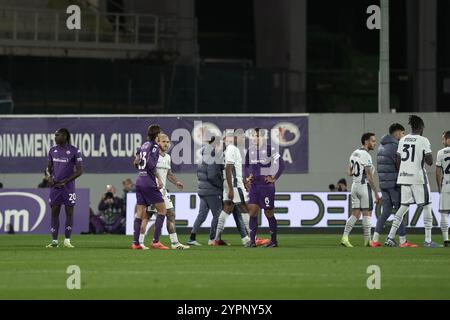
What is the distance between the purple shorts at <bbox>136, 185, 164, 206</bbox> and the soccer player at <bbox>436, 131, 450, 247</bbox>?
5.13 meters

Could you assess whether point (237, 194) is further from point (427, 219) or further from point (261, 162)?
point (427, 219)

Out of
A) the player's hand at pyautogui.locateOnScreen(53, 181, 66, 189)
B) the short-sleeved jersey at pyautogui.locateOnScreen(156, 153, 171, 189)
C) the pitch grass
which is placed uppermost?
the short-sleeved jersey at pyautogui.locateOnScreen(156, 153, 171, 189)

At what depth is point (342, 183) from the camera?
31484 mm

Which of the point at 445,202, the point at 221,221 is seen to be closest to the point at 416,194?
the point at 445,202

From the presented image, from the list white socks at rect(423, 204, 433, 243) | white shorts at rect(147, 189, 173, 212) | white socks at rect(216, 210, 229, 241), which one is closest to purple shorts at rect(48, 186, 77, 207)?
white shorts at rect(147, 189, 173, 212)

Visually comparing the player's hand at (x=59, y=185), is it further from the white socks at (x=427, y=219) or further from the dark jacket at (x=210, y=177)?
the white socks at (x=427, y=219)

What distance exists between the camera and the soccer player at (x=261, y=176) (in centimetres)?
2120

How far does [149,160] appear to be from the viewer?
20.8 m

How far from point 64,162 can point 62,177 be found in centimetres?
27

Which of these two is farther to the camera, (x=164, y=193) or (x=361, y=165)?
(x=361, y=165)

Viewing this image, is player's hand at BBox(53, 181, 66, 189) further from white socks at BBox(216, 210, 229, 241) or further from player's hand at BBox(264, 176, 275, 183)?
player's hand at BBox(264, 176, 275, 183)

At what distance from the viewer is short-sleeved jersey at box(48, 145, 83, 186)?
22.0 metres

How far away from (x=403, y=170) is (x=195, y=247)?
12.9 ft

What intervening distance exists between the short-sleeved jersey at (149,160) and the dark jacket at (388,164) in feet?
14.7
